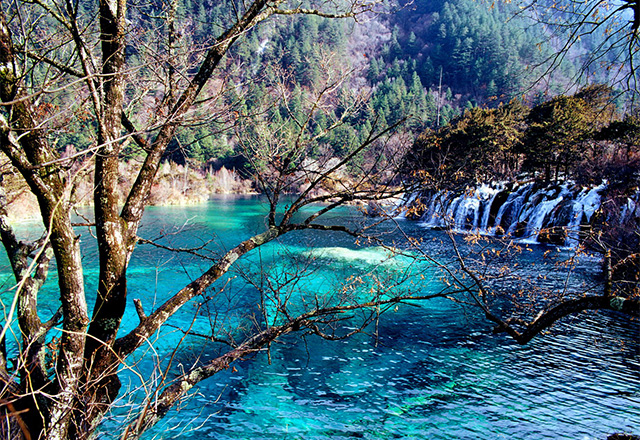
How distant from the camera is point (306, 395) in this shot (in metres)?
6.48

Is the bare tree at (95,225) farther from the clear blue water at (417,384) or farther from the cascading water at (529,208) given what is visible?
the cascading water at (529,208)

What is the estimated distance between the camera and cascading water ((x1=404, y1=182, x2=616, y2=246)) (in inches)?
658

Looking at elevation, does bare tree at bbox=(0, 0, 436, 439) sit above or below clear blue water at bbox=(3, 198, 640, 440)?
above

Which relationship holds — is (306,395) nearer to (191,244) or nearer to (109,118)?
(109,118)

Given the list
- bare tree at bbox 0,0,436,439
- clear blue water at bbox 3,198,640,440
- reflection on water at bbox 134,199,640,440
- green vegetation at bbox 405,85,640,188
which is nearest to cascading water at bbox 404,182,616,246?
green vegetation at bbox 405,85,640,188

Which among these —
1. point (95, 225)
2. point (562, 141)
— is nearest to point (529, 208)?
point (562, 141)

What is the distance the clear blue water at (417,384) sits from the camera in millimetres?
5664

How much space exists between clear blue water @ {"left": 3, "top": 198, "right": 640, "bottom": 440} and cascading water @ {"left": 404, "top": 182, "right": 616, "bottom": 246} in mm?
6272

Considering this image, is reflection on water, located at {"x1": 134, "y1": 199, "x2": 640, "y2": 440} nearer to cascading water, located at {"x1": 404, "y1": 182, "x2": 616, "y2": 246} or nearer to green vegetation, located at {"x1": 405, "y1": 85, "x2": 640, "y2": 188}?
cascading water, located at {"x1": 404, "y1": 182, "x2": 616, "y2": 246}

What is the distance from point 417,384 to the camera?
6.79m

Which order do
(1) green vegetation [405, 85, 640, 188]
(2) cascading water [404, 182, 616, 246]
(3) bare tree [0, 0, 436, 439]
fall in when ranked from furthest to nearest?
1. (1) green vegetation [405, 85, 640, 188]
2. (2) cascading water [404, 182, 616, 246]
3. (3) bare tree [0, 0, 436, 439]

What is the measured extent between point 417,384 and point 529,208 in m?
16.2

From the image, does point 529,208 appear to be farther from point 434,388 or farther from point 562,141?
point 434,388

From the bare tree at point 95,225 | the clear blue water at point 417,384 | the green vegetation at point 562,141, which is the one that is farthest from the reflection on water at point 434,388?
the green vegetation at point 562,141
